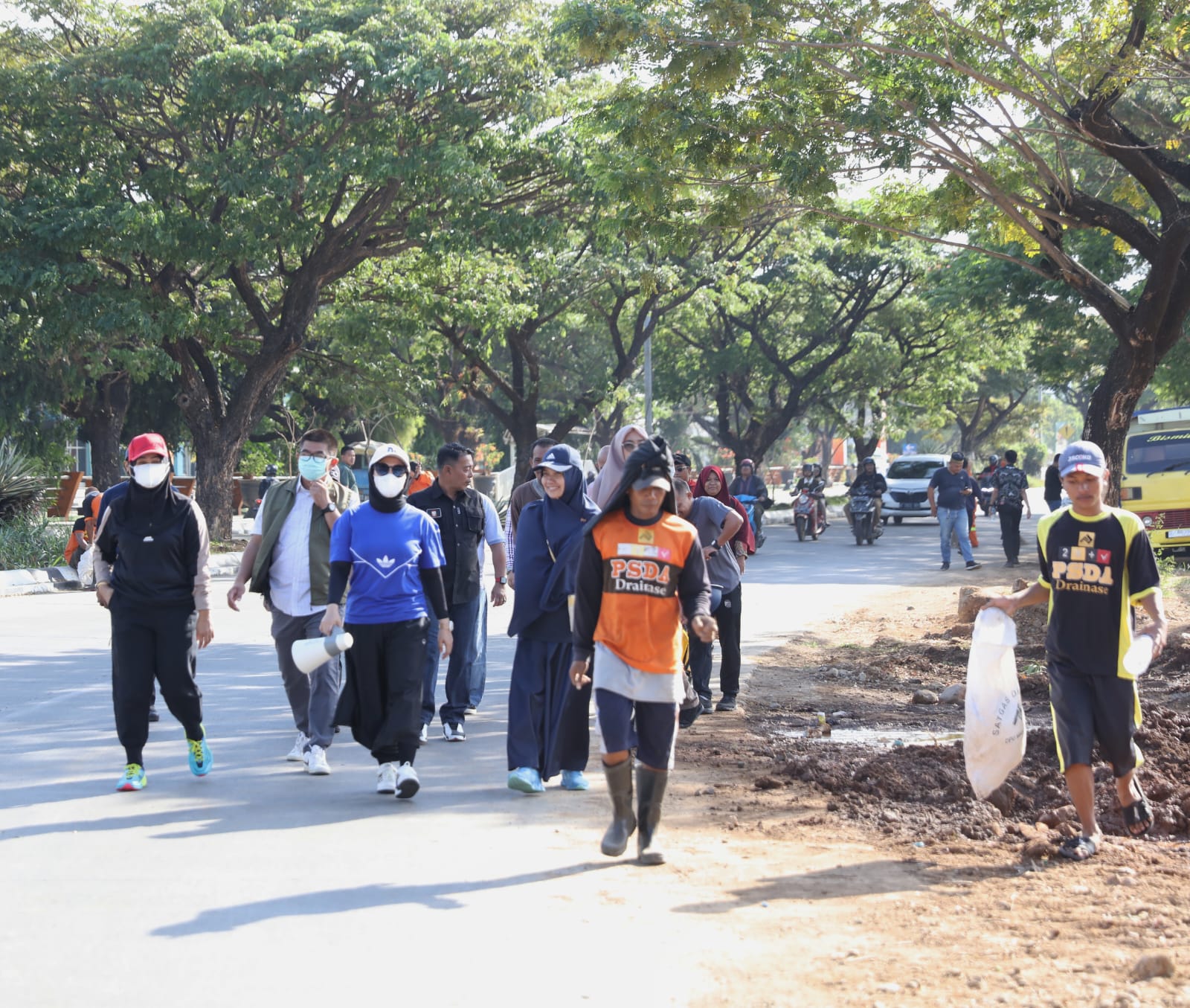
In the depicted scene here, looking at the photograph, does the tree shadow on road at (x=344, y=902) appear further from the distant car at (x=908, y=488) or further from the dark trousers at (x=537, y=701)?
the distant car at (x=908, y=488)

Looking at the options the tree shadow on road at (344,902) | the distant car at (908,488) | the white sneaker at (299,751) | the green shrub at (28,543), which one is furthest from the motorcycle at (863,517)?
the tree shadow on road at (344,902)

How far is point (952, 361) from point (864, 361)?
3047 millimetres

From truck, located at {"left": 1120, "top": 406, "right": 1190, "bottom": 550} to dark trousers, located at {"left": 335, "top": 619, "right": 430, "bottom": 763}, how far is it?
16.7m

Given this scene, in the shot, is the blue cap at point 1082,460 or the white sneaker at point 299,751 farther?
the white sneaker at point 299,751

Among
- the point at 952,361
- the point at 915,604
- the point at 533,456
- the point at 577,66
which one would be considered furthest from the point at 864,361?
the point at 533,456

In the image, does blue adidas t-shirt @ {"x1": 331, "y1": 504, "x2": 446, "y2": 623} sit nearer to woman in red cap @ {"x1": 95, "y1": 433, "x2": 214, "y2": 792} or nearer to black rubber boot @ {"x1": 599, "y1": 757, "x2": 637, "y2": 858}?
woman in red cap @ {"x1": 95, "y1": 433, "x2": 214, "y2": 792}

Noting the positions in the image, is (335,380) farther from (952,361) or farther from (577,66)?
(952,361)

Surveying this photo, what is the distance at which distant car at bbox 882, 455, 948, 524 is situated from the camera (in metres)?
37.7

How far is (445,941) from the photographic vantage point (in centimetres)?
473

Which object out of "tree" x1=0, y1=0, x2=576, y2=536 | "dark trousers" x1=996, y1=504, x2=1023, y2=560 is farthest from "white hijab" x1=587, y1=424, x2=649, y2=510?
"dark trousers" x1=996, y1=504, x2=1023, y2=560

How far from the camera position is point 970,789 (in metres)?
6.96

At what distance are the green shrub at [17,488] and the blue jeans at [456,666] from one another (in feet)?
53.3

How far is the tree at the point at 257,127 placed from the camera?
68.9 ft

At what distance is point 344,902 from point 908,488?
1339 inches
